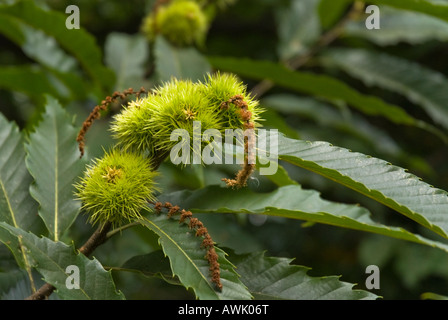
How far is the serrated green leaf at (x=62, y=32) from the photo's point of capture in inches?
63.5

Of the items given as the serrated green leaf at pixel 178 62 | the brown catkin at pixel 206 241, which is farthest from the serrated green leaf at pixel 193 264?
the serrated green leaf at pixel 178 62

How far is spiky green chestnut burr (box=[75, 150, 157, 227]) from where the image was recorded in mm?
857

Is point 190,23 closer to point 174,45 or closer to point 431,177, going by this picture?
point 174,45

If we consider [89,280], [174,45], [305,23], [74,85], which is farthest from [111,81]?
[89,280]

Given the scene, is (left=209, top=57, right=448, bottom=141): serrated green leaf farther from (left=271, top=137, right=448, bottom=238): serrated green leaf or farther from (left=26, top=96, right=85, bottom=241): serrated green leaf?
(left=271, top=137, right=448, bottom=238): serrated green leaf

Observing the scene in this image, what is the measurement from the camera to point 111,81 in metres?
1.83

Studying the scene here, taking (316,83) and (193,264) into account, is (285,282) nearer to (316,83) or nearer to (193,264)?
(193,264)

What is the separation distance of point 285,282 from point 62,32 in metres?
1.20

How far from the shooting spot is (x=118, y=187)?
856 mm

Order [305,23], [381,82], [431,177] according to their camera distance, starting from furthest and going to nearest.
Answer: [431,177]
[305,23]
[381,82]

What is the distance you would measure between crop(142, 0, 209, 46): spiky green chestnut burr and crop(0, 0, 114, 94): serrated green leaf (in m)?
0.26

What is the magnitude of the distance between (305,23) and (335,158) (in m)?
1.64

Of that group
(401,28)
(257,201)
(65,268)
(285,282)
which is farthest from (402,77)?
(65,268)

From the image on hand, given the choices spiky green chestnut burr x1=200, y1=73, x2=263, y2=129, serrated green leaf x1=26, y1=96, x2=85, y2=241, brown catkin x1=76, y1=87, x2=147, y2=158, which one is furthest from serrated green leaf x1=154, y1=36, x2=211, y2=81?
spiky green chestnut burr x1=200, y1=73, x2=263, y2=129
